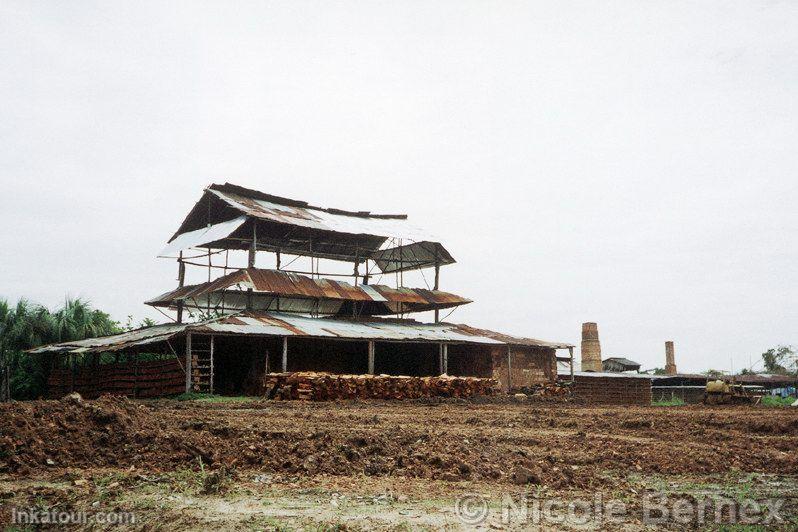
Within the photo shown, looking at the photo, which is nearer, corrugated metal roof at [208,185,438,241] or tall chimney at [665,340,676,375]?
corrugated metal roof at [208,185,438,241]

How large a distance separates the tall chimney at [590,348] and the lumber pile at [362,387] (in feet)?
75.3

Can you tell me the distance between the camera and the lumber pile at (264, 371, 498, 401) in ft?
76.3

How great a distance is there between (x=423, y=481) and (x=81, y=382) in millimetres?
26663

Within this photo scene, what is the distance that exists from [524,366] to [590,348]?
17.2m

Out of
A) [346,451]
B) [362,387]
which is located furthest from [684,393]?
[346,451]

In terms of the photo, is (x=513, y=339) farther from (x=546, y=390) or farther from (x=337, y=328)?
(x=337, y=328)

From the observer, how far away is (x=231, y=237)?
105 feet

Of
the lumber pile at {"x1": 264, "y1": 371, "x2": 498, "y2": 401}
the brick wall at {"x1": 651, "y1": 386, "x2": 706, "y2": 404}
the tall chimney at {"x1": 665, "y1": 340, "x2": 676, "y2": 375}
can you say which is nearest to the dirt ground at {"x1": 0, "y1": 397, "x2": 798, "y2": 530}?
the lumber pile at {"x1": 264, "y1": 371, "x2": 498, "y2": 401}

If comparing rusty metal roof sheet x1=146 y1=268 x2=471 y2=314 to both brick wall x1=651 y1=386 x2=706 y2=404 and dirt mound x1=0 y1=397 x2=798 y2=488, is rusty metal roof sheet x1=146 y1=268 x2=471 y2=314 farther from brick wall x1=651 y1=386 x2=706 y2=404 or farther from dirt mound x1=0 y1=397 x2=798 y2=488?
brick wall x1=651 y1=386 x2=706 y2=404

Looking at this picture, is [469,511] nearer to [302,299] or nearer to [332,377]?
[332,377]

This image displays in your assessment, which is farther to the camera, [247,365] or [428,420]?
[247,365]

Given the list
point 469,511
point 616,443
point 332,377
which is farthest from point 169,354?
point 469,511

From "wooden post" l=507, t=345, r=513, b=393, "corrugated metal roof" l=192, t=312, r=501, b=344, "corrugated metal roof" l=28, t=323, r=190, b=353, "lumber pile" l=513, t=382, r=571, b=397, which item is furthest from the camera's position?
"wooden post" l=507, t=345, r=513, b=393

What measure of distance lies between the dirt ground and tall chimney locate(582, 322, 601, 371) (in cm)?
3978
